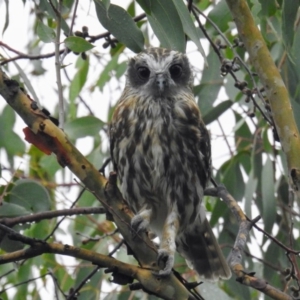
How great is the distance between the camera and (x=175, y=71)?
3.18 meters

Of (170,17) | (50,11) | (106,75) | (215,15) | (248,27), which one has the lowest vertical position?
(248,27)

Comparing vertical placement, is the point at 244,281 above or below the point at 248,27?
below

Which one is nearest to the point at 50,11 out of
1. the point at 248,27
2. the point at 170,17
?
the point at 170,17

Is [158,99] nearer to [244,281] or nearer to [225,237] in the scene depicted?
[225,237]

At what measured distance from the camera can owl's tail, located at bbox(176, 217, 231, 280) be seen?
321 cm

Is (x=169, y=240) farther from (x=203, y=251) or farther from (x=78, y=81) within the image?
(x=78, y=81)

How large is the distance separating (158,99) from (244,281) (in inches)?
54.6

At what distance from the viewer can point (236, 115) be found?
370cm

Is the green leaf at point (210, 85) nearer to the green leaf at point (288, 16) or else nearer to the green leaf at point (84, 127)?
the green leaf at point (84, 127)

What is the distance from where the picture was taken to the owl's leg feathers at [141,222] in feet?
6.86

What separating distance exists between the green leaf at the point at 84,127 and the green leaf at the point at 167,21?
1.09 meters

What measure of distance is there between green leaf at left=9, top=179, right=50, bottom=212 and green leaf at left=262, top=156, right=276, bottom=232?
A: 922mm

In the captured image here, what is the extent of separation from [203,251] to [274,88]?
1.37 metres

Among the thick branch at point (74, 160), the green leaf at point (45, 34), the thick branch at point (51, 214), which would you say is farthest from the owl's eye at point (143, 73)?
the thick branch at point (74, 160)
